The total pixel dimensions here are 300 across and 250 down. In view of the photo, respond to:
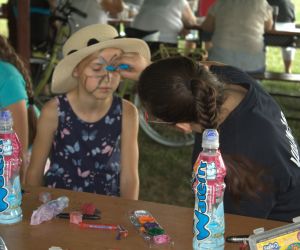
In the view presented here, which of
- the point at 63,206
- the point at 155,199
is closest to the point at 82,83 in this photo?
the point at 63,206

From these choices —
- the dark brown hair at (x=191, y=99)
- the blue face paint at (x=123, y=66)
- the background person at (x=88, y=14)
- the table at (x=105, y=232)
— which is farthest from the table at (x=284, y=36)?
the table at (x=105, y=232)

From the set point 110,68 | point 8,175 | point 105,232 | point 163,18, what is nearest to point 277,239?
point 105,232

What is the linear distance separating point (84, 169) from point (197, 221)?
972 mm

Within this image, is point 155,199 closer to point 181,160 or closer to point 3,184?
point 181,160

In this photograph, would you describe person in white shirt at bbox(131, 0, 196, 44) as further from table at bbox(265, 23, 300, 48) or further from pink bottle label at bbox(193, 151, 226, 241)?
pink bottle label at bbox(193, 151, 226, 241)

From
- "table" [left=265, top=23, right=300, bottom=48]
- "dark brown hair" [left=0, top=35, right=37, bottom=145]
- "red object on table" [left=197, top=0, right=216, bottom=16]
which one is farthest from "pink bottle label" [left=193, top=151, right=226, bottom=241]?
"red object on table" [left=197, top=0, right=216, bottom=16]

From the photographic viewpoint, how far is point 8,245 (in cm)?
137

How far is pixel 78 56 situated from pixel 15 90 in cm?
39

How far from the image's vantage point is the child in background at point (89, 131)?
2.16 m

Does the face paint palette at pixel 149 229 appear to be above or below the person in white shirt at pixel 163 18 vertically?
below

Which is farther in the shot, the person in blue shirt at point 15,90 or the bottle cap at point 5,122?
the person in blue shirt at point 15,90

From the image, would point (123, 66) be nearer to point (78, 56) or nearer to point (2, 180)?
point (78, 56)

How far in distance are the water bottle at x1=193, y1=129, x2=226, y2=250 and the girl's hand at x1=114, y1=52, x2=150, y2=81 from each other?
28.6 inches

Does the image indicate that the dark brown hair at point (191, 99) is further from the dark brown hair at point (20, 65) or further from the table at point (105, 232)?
the dark brown hair at point (20, 65)
